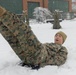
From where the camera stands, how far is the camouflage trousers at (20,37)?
3.60 meters

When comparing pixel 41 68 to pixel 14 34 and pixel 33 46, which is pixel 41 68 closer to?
pixel 33 46

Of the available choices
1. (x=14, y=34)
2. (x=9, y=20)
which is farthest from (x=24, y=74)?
(x=9, y=20)

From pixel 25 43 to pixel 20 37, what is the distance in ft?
0.53

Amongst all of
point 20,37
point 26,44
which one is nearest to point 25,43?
point 26,44

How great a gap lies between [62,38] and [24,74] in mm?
1678

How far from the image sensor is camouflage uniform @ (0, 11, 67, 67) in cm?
363

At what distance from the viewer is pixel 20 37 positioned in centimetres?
382

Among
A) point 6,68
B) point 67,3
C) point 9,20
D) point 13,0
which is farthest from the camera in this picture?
point 67,3

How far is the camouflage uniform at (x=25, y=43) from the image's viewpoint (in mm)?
3633

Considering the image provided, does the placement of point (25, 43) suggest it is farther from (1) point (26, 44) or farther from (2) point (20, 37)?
(2) point (20, 37)

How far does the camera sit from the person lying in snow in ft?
11.9

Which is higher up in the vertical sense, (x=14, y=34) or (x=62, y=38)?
(x=14, y=34)

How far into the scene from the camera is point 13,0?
30125 mm

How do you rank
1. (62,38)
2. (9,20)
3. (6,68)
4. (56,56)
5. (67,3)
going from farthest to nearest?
1. (67,3)
2. (62,38)
3. (56,56)
4. (6,68)
5. (9,20)
